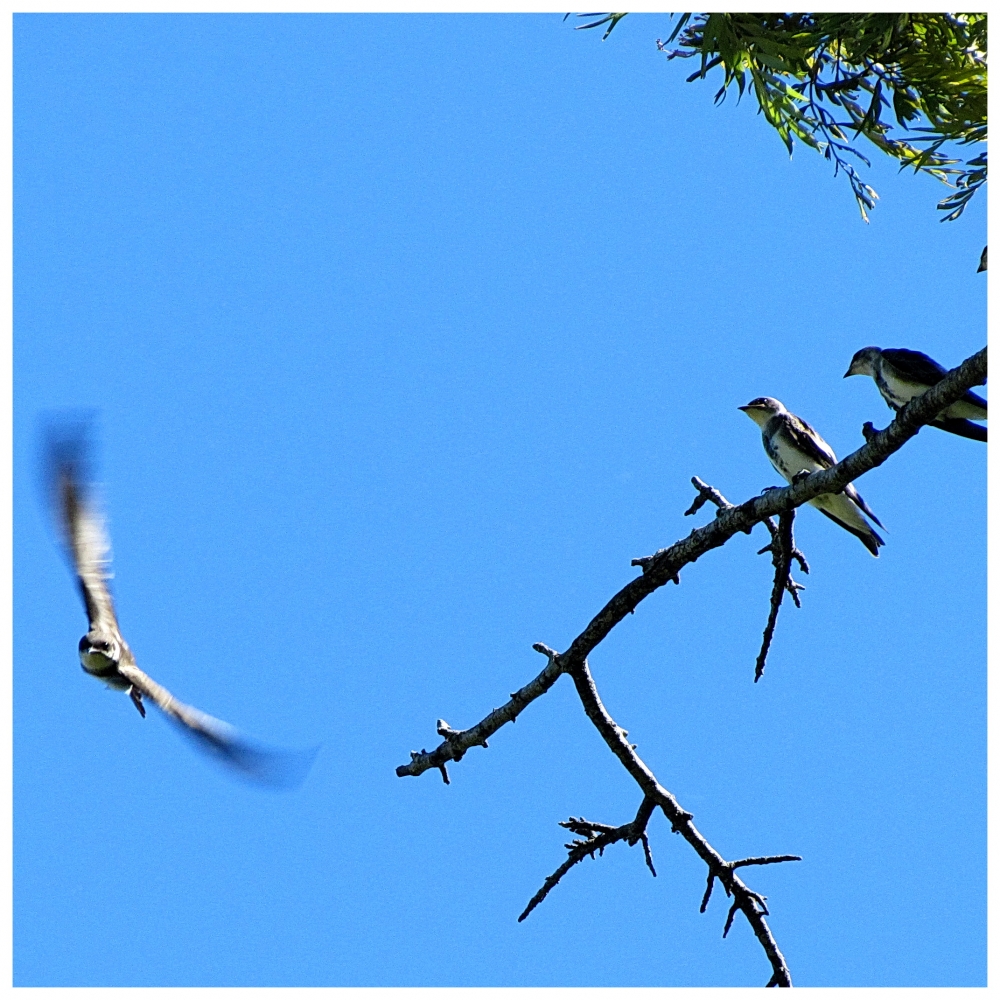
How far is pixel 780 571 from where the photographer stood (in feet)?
14.1

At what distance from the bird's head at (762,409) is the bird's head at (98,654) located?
370 cm

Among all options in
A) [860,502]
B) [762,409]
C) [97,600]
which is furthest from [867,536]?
[97,600]

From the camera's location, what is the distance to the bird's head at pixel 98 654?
5078 mm

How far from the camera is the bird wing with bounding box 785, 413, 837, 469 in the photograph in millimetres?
6566

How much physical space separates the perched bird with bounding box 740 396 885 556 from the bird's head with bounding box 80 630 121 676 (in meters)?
3.37

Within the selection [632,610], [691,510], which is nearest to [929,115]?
[691,510]

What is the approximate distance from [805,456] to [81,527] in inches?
144

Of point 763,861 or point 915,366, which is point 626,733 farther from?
point 915,366

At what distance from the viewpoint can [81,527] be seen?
5.15m

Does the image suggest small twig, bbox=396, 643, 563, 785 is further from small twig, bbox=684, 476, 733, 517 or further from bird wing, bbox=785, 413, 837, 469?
bird wing, bbox=785, 413, 837, 469

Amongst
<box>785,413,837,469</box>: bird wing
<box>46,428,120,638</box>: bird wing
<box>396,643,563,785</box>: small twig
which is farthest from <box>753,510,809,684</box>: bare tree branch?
<box>46,428,120,638</box>: bird wing
